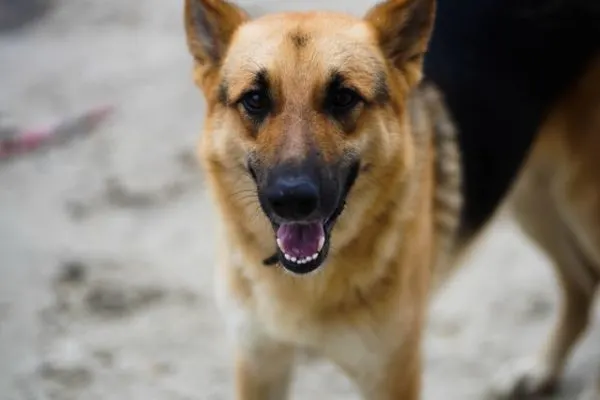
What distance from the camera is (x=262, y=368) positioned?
10.3 feet

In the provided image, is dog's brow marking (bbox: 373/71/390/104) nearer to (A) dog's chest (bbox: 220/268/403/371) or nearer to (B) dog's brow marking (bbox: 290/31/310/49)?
(B) dog's brow marking (bbox: 290/31/310/49)

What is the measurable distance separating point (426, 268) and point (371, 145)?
590 mm

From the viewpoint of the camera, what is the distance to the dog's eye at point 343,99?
2.73 m

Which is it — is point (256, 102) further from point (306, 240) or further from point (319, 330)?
point (319, 330)

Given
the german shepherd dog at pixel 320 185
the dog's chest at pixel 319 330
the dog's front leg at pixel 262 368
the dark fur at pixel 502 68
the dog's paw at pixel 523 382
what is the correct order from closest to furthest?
1. the german shepherd dog at pixel 320 185
2. the dog's chest at pixel 319 330
3. the dog's front leg at pixel 262 368
4. the dark fur at pixel 502 68
5. the dog's paw at pixel 523 382

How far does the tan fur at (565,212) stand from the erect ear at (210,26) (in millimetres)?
1375

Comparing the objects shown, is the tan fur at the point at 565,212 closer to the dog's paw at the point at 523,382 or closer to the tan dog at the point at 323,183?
the dog's paw at the point at 523,382

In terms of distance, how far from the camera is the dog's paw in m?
3.95

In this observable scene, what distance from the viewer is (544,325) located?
4.33 metres

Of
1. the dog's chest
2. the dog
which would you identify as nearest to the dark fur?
the dog

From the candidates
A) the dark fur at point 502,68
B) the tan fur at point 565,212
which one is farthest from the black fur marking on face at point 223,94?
the tan fur at point 565,212

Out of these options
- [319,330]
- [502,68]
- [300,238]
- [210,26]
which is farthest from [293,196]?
[502,68]

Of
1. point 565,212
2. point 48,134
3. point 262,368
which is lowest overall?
point 262,368

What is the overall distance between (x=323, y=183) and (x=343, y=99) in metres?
0.31
